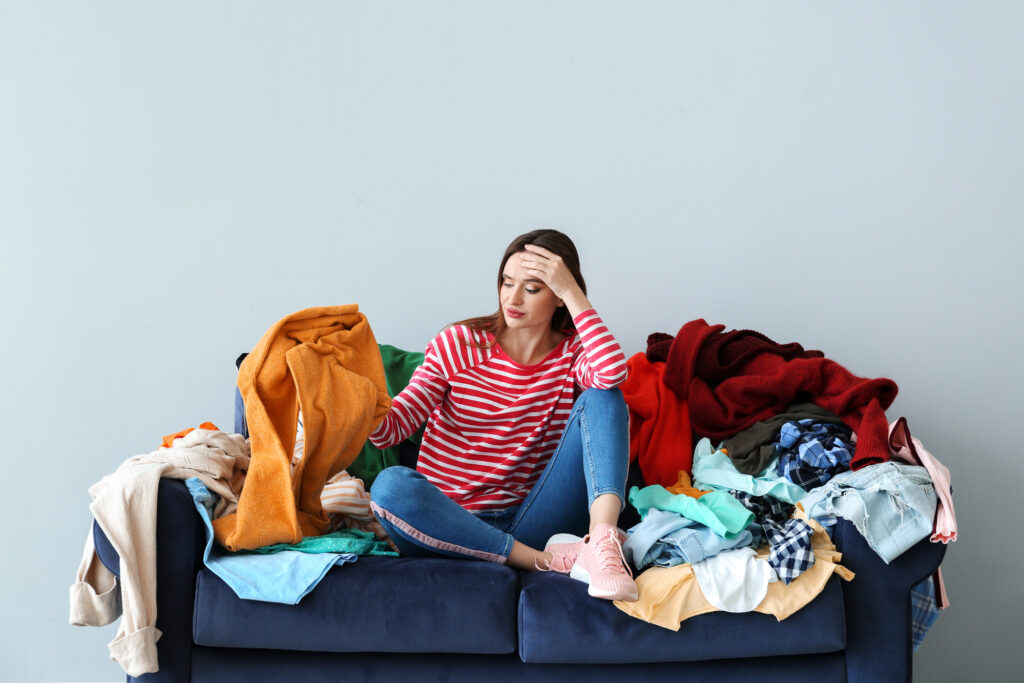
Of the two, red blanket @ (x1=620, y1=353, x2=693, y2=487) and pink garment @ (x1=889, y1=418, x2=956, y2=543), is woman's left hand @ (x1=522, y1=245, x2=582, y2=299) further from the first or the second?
pink garment @ (x1=889, y1=418, x2=956, y2=543)

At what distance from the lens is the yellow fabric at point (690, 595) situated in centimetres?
153

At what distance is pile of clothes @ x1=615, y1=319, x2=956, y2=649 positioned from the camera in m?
1.56

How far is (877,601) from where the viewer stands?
1604 mm

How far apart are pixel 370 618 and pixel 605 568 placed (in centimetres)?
44

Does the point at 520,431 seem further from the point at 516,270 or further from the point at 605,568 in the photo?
the point at 605,568

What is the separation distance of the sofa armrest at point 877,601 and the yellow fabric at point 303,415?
101 centimetres

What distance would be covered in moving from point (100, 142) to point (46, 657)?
1444mm

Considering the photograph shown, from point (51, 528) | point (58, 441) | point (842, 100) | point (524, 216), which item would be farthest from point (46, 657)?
point (842, 100)

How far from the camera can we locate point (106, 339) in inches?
93.4

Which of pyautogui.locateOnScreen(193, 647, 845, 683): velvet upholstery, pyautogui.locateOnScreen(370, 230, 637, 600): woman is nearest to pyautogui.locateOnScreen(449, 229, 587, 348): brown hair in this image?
pyautogui.locateOnScreen(370, 230, 637, 600): woman

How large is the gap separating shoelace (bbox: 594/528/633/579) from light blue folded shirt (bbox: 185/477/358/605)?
47 cm

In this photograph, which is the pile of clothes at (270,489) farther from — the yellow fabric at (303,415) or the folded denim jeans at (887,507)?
the folded denim jeans at (887,507)

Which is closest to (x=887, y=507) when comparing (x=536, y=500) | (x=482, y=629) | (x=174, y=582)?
(x=536, y=500)

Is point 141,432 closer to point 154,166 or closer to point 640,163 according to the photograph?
point 154,166
